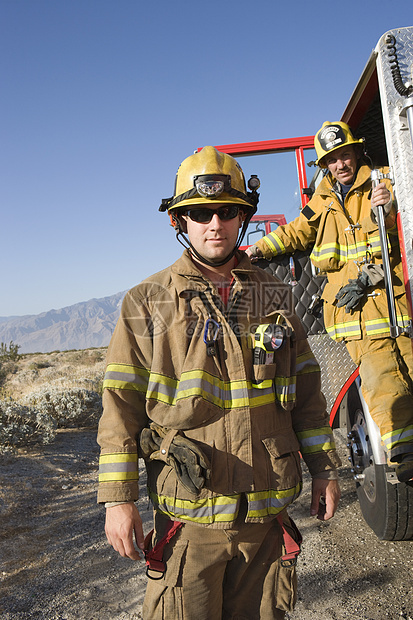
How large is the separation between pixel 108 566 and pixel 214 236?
2.60 m

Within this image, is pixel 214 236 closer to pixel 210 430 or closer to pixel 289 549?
pixel 210 430

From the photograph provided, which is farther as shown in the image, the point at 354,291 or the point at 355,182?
the point at 355,182

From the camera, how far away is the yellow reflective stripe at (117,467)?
4.88 ft

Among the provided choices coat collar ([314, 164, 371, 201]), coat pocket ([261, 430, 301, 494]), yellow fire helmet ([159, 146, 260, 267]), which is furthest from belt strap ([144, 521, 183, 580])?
coat collar ([314, 164, 371, 201])

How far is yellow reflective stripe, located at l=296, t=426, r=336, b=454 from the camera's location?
5.61 feet

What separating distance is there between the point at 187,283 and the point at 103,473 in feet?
2.27

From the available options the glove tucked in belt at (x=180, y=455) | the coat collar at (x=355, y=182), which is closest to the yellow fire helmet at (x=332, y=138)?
the coat collar at (x=355, y=182)

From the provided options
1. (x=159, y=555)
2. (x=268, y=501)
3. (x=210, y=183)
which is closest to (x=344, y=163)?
(x=210, y=183)

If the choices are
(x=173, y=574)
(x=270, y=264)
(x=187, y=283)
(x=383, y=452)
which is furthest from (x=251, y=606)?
(x=270, y=264)

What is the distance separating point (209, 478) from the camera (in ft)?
4.71

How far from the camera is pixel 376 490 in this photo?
301 cm

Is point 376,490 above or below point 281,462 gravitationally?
below

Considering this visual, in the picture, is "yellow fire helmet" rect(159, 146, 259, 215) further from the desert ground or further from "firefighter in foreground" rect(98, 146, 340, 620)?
the desert ground

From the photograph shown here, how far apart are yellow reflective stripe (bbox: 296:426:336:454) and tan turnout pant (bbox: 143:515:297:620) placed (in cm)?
29
